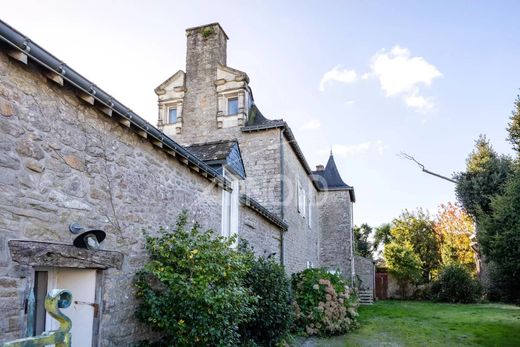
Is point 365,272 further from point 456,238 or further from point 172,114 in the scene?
point 172,114

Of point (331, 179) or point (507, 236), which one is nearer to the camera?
point (507, 236)

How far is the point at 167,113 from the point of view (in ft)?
51.7

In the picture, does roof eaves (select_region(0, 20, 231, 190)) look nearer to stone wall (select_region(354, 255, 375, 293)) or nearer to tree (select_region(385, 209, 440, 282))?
stone wall (select_region(354, 255, 375, 293))

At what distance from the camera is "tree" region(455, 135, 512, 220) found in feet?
70.8

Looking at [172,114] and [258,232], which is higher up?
[172,114]

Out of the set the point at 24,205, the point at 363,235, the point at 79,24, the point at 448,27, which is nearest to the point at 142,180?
the point at 24,205

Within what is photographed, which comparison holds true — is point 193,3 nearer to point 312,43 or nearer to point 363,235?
point 312,43

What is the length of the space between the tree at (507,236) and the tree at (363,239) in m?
28.3

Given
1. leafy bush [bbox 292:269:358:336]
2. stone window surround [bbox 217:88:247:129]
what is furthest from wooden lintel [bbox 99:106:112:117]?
stone window surround [bbox 217:88:247:129]

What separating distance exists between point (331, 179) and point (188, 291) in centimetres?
1958

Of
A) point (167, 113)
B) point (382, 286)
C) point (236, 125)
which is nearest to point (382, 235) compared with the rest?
point (382, 286)

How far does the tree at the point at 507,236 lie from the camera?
9.60 m

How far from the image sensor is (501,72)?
909 cm

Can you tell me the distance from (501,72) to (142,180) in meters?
8.48
